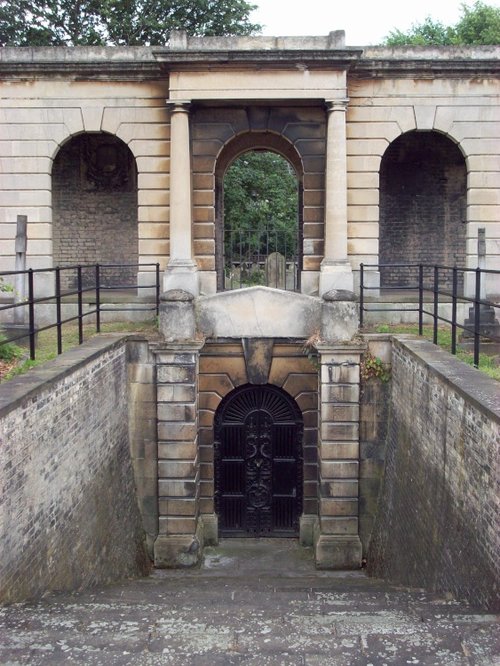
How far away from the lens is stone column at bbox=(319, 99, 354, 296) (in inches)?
499

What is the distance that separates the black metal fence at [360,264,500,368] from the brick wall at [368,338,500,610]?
444 millimetres

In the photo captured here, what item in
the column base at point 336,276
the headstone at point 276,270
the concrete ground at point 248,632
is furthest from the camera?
the headstone at point 276,270

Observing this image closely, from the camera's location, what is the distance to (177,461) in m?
10.6

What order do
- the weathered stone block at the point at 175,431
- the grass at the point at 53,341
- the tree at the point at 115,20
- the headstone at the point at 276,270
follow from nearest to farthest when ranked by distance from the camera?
the grass at the point at 53,341 → the weathered stone block at the point at 175,431 → the headstone at the point at 276,270 → the tree at the point at 115,20

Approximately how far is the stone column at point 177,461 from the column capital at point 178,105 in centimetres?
475

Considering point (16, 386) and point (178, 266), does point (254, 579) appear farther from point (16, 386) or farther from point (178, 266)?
point (178, 266)

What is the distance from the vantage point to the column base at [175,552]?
1048 cm

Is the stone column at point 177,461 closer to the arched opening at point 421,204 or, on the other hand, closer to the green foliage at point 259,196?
the arched opening at point 421,204

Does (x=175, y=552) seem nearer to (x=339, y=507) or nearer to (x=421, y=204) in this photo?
(x=339, y=507)

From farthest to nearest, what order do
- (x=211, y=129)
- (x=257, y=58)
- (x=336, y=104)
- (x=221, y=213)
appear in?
1. (x=221, y=213)
2. (x=211, y=129)
3. (x=336, y=104)
4. (x=257, y=58)

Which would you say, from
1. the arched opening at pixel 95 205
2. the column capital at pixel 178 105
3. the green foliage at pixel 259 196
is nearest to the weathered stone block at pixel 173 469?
the column capital at pixel 178 105

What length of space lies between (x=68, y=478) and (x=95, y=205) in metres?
12.5

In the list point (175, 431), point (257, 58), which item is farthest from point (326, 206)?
point (175, 431)

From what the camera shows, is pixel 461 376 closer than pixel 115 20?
Yes
